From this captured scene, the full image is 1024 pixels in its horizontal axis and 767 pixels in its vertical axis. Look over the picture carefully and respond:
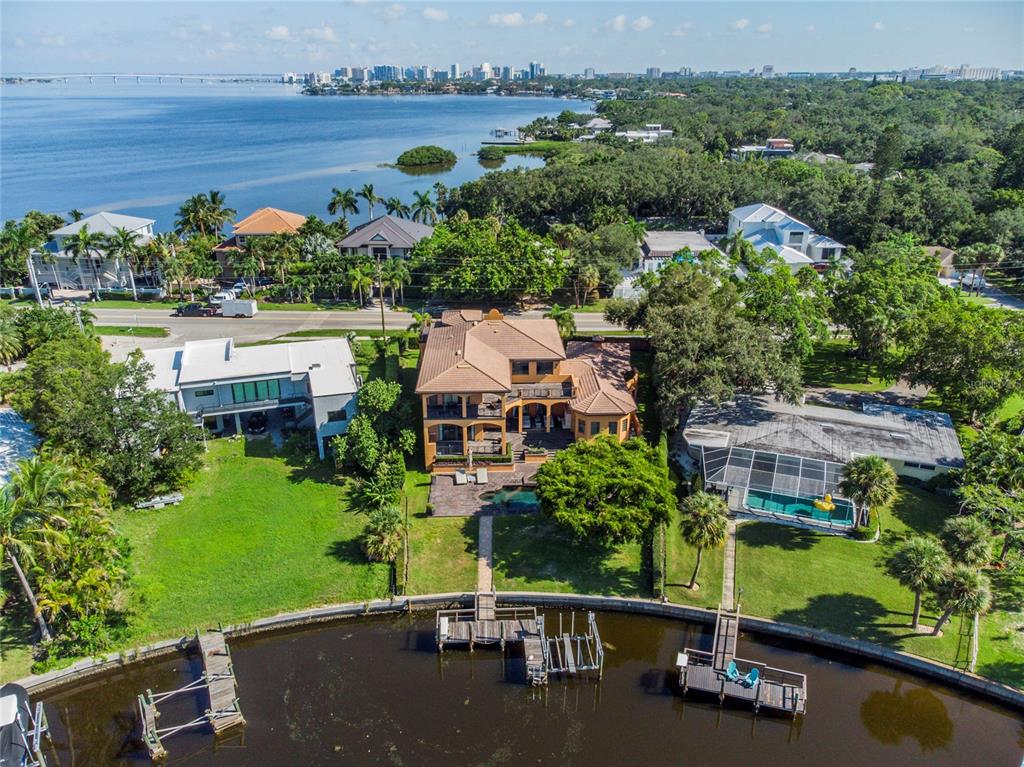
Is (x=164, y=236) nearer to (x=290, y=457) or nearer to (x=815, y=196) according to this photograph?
(x=290, y=457)

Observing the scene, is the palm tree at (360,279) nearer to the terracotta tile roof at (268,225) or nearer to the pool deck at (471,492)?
the terracotta tile roof at (268,225)

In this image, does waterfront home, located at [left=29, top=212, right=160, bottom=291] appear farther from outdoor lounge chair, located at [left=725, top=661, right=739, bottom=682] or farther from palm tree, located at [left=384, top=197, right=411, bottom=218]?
outdoor lounge chair, located at [left=725, top=661, right=739, bottom=682]

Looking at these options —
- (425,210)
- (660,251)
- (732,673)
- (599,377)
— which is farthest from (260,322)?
(732,673)

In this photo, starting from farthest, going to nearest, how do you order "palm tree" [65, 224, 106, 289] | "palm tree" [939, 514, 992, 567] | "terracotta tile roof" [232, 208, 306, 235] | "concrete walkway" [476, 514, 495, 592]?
1. "terracotta tile roof" [232, 208, 306, 235]
2. "palm tree" [65, 224, 106, 289]
3. "concrete walkway" [476, 514, 495, 592]
4. "palm tree" [939, 514, 992, 567]

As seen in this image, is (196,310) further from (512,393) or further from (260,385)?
(512,393)

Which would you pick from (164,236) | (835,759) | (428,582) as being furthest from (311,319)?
(835,759)

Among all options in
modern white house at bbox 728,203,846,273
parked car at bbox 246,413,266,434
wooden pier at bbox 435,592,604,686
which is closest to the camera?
wooden pier at bbox 435,592,604,686

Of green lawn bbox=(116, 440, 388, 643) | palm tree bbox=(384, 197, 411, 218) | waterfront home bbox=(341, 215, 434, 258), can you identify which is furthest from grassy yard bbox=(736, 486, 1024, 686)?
palm tree bbox=(384, 197, 411, 218)
